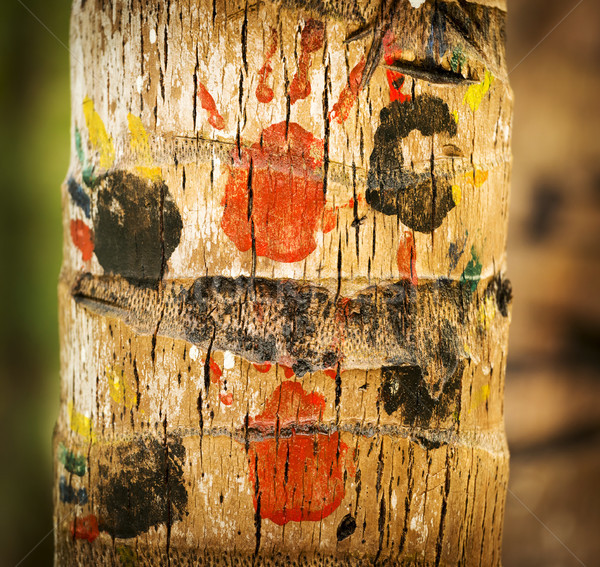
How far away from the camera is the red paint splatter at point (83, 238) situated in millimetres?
855

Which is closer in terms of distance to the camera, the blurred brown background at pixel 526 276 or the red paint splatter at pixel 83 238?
the red paint splatter at pixel 83 238

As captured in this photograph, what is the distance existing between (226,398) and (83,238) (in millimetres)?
353

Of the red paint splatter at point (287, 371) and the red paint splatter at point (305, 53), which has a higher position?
the red paint splatter at point (305, 53)

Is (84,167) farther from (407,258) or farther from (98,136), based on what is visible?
(407,258)

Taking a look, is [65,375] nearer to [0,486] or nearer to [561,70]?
[0,486]

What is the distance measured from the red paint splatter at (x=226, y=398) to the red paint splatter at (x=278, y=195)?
208mm

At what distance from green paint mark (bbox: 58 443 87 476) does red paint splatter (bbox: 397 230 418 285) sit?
584 mm

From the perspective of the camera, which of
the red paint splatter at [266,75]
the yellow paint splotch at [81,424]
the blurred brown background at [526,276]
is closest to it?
the red paint splatter at [266,75]

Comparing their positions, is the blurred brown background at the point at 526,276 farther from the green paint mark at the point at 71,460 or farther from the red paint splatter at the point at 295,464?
the red paint splatter at the point at 295,464

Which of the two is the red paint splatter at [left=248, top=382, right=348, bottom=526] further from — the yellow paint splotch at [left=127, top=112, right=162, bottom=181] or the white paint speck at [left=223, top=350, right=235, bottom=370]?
the yellow paint splotch at [left=127, top=112, right=162, bottom=181]

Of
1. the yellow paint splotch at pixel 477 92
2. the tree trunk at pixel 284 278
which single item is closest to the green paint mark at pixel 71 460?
the tree trunk at pixel 284 278

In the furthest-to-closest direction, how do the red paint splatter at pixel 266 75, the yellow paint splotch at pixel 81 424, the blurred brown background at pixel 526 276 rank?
the blurred brown background at pixel 526 276 → the yellow paint splotch at pixel 81 424 → the red paint splatter at pixel 266 75

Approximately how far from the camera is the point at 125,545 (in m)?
0.83

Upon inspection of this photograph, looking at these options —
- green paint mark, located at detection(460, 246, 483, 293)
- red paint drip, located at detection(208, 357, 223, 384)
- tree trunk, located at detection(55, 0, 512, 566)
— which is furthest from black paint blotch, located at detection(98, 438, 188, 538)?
green paint mark, located at detection(460, 246, 483, 293)
